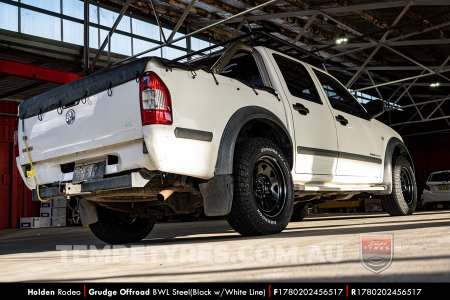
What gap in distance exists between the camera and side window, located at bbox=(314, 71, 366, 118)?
5406 millimetres

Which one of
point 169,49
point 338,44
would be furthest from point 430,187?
point 169,49

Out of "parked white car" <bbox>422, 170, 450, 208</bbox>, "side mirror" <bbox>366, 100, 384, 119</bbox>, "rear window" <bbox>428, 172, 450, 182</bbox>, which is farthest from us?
"rear window" <bbox>428, 172, 450, 182</bbox>

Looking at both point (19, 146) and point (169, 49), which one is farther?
point (169, 49)

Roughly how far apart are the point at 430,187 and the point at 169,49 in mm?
9428

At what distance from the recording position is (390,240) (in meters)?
3.00

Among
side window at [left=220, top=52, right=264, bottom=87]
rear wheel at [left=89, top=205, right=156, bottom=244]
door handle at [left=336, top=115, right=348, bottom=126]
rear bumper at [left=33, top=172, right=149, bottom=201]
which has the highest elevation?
side window at [left=220, top=52, right=264, bottom=87]

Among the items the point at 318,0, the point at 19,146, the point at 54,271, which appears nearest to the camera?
the point at 54,271

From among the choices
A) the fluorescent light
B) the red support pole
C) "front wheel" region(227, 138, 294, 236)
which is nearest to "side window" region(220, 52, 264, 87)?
"front wheel" region(227, 138, 294, 236)

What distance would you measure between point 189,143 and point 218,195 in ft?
1.47

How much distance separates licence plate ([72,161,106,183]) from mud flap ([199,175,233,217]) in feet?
2.60

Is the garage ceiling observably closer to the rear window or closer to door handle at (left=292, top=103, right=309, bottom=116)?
the rear window

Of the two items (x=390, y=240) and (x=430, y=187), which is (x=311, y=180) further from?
(x=430, y=187)

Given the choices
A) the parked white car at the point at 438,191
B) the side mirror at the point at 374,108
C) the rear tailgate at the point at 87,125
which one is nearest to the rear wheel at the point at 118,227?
the rear tailgate at the point at 87,125

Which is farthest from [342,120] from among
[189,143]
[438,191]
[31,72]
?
[438,191]
